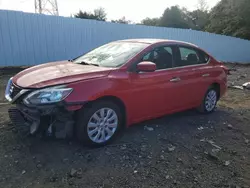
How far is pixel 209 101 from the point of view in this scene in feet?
19.2

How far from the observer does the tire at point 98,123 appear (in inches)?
140

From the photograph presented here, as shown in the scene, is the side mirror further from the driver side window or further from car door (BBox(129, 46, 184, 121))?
the driver side window

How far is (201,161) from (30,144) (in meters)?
2.46

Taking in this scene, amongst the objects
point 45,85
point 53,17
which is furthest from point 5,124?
point 53,17

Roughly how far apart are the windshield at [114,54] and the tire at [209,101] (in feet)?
6.72

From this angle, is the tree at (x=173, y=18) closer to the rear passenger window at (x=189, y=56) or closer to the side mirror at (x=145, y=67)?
the rear passenger window at (x=189, y=56)

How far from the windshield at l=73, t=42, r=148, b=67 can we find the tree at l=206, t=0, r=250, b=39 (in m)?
27.2

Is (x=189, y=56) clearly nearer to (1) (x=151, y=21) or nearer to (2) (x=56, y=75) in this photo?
(2) (x=56, y=75)

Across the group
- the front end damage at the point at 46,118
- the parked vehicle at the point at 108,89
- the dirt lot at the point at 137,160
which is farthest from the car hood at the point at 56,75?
the dirt lot at the point at 137,160

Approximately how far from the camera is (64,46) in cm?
1078

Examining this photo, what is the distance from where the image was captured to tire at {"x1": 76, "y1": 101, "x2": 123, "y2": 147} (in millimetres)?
3566

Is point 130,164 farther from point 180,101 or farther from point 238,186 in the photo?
point 180,101

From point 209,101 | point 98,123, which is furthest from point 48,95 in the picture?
point 209,101

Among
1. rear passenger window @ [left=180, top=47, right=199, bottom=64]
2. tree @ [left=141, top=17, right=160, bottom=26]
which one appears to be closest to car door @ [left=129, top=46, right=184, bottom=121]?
rear passenger window @ [left=180, top=47, right=199, bottom=64]
